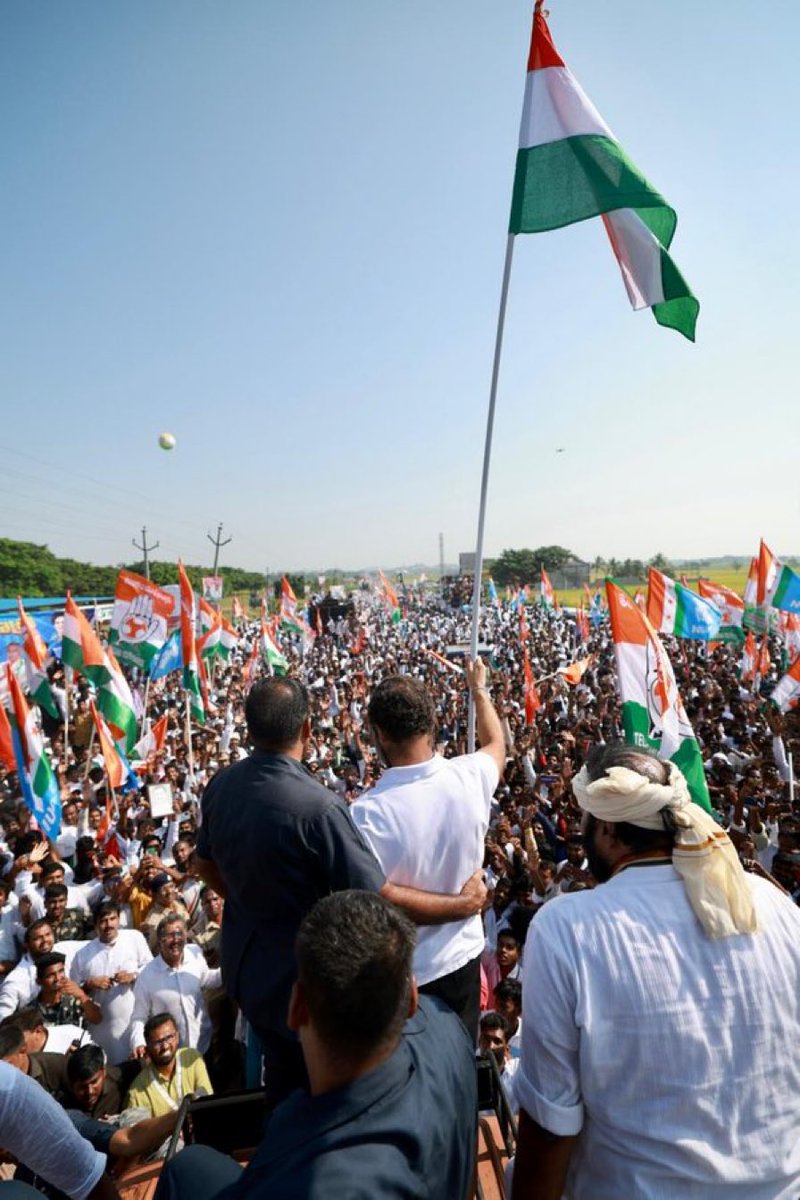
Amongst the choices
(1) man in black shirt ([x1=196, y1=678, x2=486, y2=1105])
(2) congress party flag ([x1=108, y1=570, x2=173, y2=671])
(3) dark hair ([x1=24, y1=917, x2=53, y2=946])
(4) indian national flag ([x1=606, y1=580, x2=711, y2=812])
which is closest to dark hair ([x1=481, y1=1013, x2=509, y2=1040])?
(1) man in black shirt ([x1=196, y1=678, x2=486, y2=1105])

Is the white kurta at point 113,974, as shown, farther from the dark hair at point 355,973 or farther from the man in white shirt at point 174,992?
the dark hair at point 355,973

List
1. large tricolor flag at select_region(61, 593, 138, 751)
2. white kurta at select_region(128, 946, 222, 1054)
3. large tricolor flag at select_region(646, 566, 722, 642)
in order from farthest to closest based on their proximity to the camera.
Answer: large tricolor flag at select_region(646, 566, 722, 642), large tricolor flag at select_region(61, 593, 138, 751), white kurta at select_region(128, 946, 222, 1054)

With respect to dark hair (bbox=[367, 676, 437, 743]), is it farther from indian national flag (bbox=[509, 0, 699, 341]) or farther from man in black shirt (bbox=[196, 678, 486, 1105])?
indian national flag (bbox=[509, 0, 699, 341])

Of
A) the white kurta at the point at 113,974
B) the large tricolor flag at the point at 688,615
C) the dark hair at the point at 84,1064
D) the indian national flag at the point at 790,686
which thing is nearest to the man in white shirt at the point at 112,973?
the white kurta at the point at 113,974

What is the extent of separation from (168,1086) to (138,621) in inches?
323

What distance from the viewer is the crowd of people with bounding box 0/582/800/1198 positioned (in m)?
1.78

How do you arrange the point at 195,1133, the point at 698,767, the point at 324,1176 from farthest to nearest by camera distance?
the point at 698,767 < the point at 195,1133 < the point at 324,1176

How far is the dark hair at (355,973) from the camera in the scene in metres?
1.17

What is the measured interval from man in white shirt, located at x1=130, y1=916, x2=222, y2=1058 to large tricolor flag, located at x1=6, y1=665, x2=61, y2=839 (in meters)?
3.25

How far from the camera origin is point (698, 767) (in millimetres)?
5785

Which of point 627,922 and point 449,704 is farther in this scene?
point 449,704

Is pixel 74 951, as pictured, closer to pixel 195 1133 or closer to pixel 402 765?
pixel 195 1133

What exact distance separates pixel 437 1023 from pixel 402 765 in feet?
2.65

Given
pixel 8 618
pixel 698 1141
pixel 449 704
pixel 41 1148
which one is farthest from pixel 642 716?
pixel 8 618
